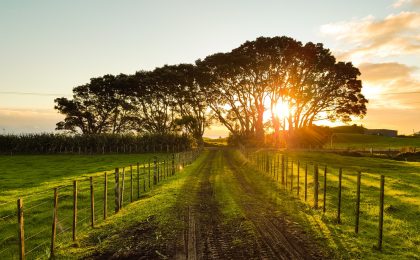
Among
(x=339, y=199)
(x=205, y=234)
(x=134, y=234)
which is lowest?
(x=134, y=234)

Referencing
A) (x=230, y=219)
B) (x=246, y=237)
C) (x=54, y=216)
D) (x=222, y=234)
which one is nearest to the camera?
(x=54, y=216)

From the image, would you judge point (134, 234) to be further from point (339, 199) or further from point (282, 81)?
point (282, 81)

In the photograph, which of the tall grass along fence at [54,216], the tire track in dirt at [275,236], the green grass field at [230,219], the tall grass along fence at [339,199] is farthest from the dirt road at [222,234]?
the tall grass along fence at [54,216]

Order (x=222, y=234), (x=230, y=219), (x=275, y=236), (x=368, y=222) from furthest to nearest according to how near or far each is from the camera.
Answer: (x=368, y=222), (x=230, y=219), (x=222, y=234), (x=275, y=236)

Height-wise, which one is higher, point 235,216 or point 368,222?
point 235,216

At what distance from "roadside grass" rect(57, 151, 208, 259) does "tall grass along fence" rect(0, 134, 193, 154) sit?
60.6 meters

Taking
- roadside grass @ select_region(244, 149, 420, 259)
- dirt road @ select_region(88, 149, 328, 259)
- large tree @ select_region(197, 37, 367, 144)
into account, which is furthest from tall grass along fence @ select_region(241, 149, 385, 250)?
large tree @ select_region(197, 37, 367, 144)

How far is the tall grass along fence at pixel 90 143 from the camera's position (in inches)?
3076

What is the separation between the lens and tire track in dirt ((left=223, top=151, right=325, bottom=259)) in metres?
10.8

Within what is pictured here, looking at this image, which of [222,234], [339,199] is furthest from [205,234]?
[339,199]

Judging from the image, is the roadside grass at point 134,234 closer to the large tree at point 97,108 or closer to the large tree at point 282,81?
the large tree at point 282,81

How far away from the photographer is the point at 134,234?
13258 millimetres

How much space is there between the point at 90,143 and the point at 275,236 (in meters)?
72.4

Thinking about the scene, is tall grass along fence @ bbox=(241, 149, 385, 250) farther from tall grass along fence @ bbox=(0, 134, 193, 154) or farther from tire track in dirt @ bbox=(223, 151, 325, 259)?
tall grass along fence @ bbox=(0, 134, 193, 154)
